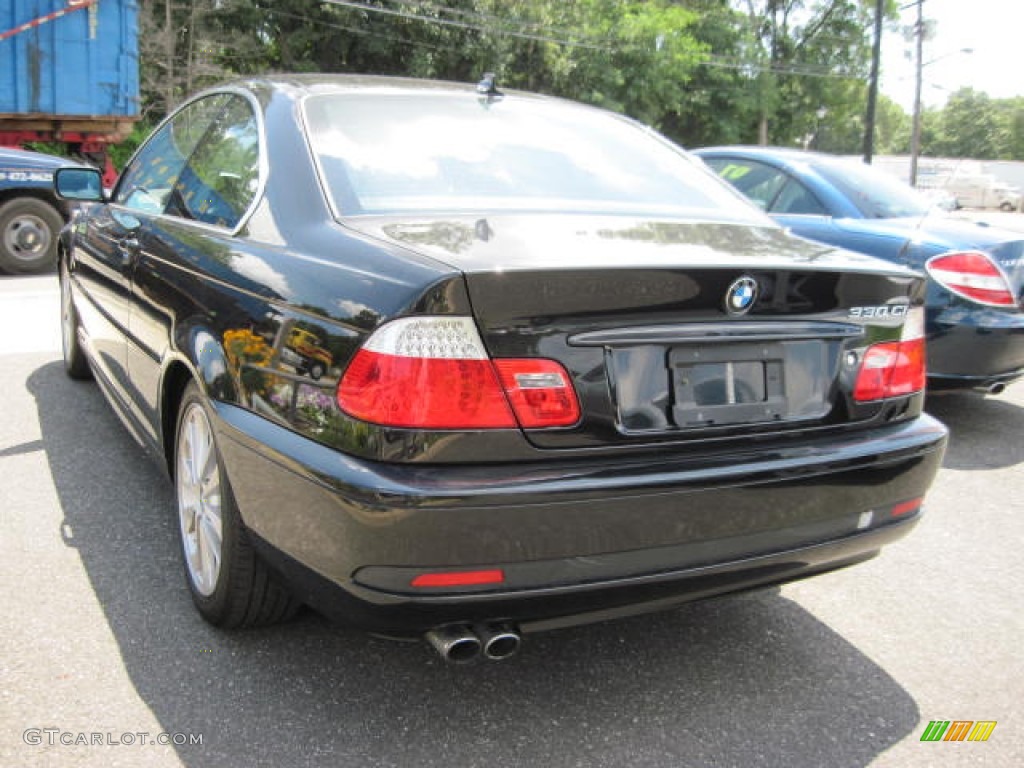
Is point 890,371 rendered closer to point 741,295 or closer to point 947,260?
point 741,295

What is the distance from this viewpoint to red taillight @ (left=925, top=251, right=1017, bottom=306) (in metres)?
4.95

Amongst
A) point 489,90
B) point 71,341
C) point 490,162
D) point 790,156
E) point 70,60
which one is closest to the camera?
point 490,162

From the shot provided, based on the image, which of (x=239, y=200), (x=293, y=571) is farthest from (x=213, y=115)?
(x=293, y=571)

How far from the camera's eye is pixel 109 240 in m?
3.75

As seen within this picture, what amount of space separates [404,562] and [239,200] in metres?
1.35

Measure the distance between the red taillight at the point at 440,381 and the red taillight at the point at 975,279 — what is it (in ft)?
12.4

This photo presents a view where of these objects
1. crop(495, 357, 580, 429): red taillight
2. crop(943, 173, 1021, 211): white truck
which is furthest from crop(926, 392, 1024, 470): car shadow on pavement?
crop(943, 173, 1021, 211): white truck

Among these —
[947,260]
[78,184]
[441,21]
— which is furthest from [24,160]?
[441,21]

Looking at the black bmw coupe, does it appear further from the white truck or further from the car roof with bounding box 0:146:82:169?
the white truck

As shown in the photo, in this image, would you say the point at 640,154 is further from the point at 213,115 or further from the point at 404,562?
the point at 404,562

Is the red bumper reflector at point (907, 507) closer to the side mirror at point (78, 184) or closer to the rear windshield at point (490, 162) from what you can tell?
the rear windshield at point (490, 162)

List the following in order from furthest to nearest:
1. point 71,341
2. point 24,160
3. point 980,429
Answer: point 24,160, point 980,429, point 71,341

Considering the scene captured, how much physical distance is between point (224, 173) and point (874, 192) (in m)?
4.26

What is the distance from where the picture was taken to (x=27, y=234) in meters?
9.91
